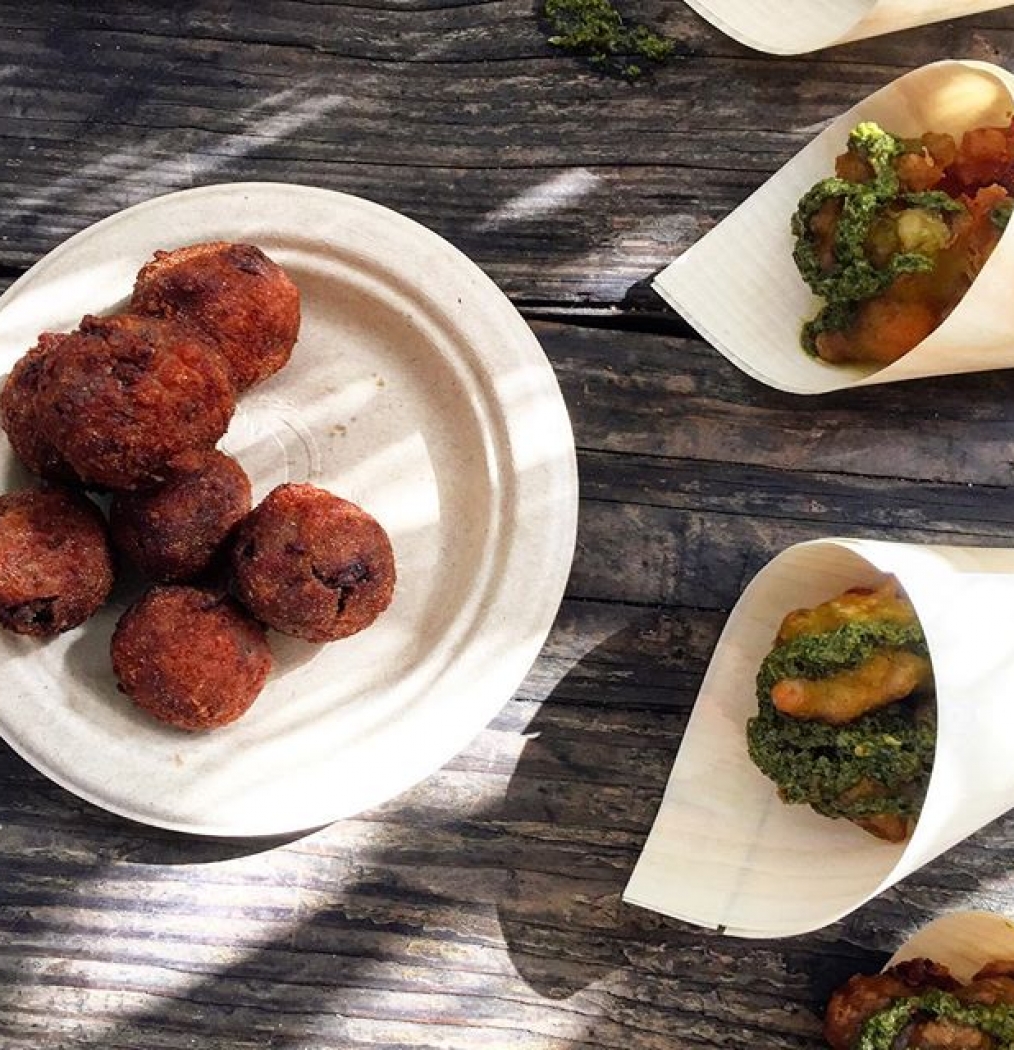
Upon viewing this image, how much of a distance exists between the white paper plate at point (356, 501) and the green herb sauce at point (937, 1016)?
2.69 ft

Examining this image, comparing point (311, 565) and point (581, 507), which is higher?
point (311, 565)

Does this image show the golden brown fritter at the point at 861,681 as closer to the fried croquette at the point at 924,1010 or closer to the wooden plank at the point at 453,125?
the fried croquette at the point at 924,1010

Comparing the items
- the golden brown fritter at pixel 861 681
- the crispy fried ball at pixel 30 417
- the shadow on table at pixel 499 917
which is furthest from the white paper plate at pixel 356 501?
the golden brown fritter at pixel 861 681

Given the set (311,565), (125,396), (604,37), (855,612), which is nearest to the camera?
(125,396)

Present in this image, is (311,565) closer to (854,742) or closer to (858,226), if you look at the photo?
(854,742)

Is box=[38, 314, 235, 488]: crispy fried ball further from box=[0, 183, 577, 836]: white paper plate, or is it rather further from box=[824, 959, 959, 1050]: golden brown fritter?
box=[824, 959, 959, 1050]: golden brown fritter

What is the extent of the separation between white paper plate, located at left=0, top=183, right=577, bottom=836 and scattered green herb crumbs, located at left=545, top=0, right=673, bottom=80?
48 cm

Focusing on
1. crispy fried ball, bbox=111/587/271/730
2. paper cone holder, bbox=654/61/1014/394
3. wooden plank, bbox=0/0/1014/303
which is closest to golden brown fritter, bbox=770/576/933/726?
paper cone holder, bbox=654/61/1014/394

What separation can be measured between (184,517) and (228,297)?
351 mm

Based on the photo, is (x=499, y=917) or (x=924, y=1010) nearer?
(x=924, y=1010)

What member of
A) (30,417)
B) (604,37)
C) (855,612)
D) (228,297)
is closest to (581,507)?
(855,612)

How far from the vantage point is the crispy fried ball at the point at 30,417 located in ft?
7.02

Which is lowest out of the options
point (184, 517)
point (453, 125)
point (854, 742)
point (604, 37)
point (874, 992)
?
point (874, 992)

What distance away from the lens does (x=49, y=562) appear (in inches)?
84.9
